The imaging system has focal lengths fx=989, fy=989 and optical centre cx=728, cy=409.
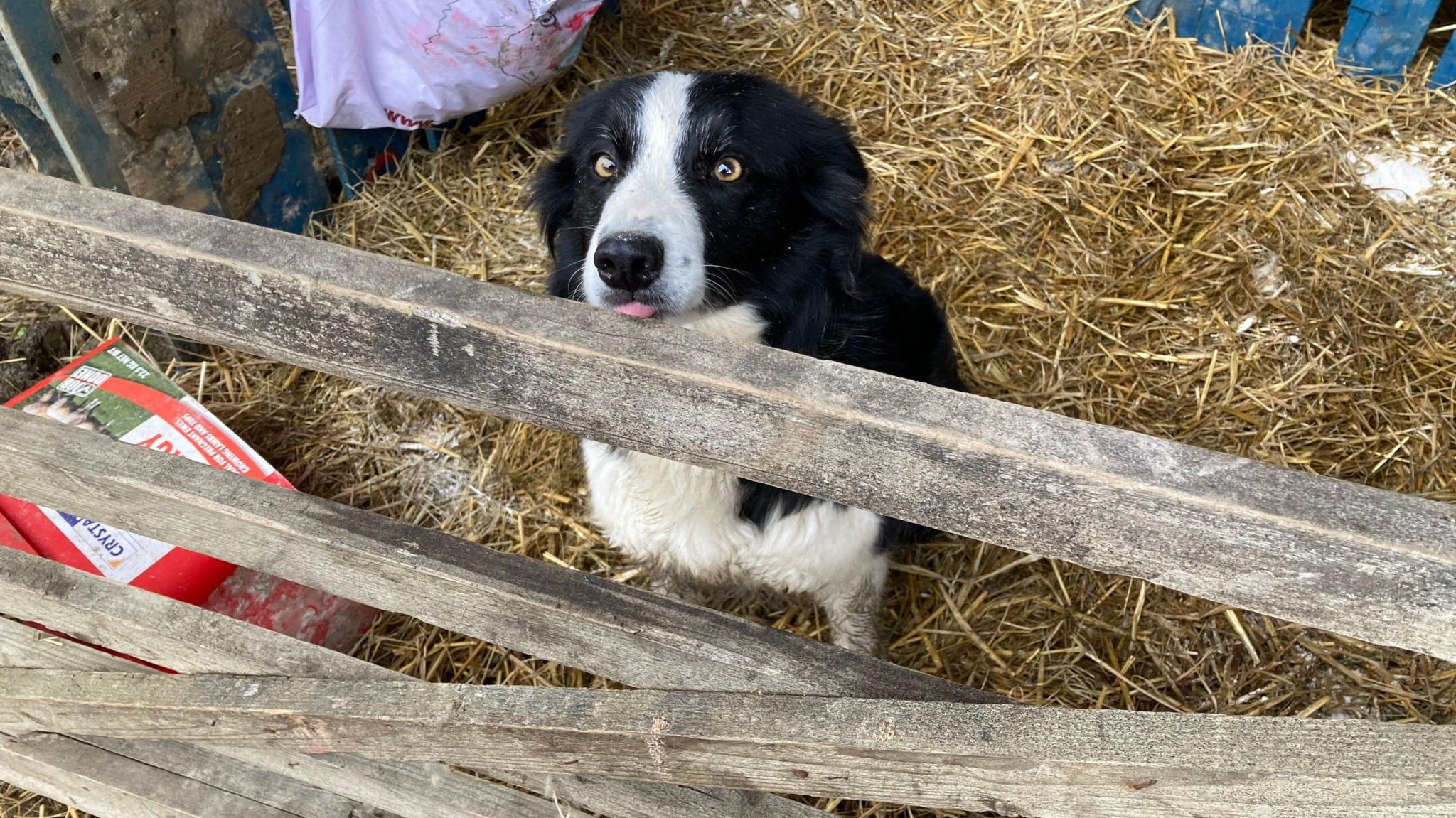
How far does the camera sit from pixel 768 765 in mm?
1293

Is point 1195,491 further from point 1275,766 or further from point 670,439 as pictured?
point 670,439

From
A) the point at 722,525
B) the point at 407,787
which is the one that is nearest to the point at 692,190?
the point at 722,525

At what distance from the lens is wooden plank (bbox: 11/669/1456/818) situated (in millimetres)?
1049

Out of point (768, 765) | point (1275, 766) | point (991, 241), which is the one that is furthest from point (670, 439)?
point (991, 241)

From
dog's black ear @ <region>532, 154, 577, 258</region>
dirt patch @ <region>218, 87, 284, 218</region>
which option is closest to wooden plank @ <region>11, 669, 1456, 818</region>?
dog's black ear @ <region>532, 154, 577, 258</region>

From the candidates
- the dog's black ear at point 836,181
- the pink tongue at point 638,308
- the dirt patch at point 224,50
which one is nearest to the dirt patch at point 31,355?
the dirt patch at point 224,50

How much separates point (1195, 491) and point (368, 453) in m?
2.62

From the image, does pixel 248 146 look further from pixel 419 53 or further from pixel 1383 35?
pixel 1383 35

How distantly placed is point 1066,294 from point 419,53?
7.13 feet

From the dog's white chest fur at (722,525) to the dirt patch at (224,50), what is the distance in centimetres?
171

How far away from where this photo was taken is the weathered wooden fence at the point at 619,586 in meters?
0.93

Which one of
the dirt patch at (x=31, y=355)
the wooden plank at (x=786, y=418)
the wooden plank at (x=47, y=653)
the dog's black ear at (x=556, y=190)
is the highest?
the wooden plank at (x=786, y=418)

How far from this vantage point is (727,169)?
205 cm

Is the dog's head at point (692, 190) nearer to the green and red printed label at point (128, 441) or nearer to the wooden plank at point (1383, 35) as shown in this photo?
the green and red printed label at point (128, 441)
